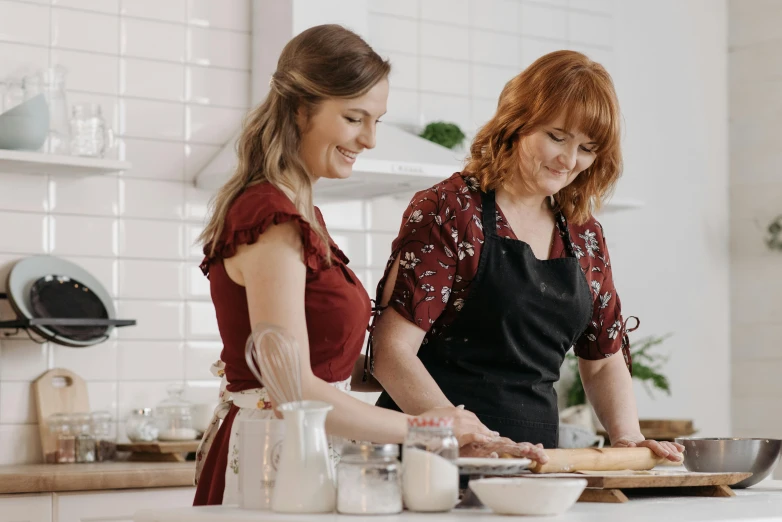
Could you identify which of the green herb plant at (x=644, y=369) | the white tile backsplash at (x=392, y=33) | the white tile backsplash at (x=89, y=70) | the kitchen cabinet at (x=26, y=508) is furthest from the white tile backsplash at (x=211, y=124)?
the green herb plant at (x=644, y=369)

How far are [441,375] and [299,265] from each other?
54 centimetres

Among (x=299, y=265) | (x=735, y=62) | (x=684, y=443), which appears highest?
(x=735, y=62)

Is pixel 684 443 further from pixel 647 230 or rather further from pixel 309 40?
pixel 647 230

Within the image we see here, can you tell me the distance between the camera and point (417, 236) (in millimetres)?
1855

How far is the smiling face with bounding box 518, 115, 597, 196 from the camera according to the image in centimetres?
189

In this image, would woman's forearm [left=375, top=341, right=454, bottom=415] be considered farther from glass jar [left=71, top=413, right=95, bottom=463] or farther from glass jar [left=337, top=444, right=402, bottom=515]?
glass jar [left=71, top=413, right=95, bottom=463]

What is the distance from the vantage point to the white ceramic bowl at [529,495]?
Answer: 1.23 meters

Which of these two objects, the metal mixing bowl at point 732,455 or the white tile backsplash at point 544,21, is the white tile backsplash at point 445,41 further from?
the metal mixing bowl at point 732,455

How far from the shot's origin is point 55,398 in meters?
2.96

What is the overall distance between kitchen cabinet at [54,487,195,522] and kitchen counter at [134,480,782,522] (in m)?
1.31

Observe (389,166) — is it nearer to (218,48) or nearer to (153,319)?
(218,48)

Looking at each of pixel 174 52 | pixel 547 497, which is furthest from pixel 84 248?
pixel 547 497

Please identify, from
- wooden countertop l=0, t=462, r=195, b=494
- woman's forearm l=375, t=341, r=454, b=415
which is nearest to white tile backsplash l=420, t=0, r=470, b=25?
wooden countertop l=0, t=462, r=195, b=494

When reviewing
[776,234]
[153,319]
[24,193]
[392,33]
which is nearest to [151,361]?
[153,319]
